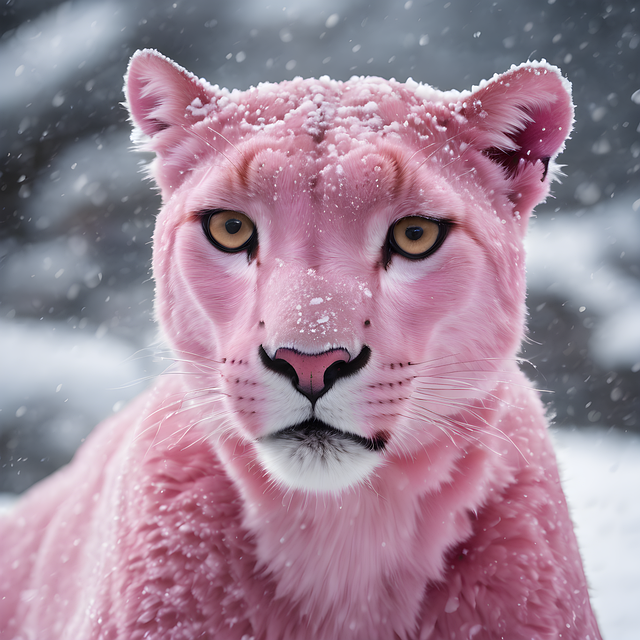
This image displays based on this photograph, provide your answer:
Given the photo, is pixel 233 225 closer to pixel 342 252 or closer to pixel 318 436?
pixel 342 252

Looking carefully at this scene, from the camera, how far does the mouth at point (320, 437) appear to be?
1.00 meters

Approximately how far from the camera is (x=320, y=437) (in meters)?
1.00

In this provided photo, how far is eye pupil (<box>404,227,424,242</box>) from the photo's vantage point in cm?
112

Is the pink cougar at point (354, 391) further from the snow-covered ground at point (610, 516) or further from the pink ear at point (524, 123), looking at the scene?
the snow-covered ground at point (610, 516)

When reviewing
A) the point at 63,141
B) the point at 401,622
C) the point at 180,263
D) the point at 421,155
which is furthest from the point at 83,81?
the point at 401,622

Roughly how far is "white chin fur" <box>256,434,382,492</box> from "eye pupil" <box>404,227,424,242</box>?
1.48ft

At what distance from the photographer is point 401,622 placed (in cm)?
121

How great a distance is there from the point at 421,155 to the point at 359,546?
0.93 metres

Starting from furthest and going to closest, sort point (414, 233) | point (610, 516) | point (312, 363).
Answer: point (610, 516), point (414, 233), point (312, 363)

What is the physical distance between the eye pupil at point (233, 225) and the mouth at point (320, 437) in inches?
18.7

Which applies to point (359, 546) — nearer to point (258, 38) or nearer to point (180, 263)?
point (180, 263)

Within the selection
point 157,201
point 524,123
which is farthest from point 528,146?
point 157,201

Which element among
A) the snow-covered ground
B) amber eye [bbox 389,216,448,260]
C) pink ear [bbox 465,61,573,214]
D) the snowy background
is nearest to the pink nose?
amber eye [bbox 389,216,448,260]

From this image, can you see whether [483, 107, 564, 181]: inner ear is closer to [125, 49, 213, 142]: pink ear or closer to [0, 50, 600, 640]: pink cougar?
[0, 50, 600, 640]: pink cougar
